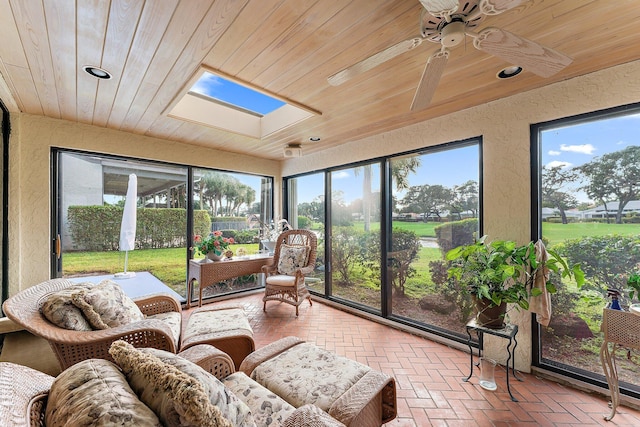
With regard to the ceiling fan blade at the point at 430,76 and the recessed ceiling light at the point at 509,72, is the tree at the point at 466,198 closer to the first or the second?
the recessed ceiling light at the point at 509,72

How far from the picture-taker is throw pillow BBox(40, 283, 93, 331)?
145cm

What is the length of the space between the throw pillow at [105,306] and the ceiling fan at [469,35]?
202cm

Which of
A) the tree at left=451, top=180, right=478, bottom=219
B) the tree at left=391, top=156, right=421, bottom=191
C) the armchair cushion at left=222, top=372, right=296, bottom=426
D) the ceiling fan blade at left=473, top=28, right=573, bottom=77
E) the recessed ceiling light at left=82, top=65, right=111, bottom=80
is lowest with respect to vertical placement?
the armchair cushion at left=222, top=372, right=296, bottom=426

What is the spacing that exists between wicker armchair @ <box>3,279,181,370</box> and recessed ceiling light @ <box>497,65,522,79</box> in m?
3.01

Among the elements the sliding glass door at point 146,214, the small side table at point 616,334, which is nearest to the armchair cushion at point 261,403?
the small side table at point 616,334

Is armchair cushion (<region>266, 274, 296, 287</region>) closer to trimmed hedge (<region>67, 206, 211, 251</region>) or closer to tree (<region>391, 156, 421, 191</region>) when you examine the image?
trimmed hedge (<region>67, 206, 211, 251</region>)

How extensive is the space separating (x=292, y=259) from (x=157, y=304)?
6.63 feet

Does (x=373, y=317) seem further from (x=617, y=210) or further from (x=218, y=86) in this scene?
(x=218, y=86)

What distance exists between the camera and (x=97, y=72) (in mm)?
1983

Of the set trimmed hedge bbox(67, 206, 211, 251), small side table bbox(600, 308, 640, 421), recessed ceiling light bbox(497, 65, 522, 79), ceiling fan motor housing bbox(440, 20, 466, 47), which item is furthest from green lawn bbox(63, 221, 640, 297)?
ceiling fan motor housing bbox(440, 20, 466, 47)

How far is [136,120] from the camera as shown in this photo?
9.79 feet

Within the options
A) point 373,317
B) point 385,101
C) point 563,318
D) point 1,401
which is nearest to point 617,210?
point 563,318

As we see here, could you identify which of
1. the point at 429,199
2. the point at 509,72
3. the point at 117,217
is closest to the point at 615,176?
the point at 509,72

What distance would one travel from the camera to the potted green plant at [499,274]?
79.9 inches
